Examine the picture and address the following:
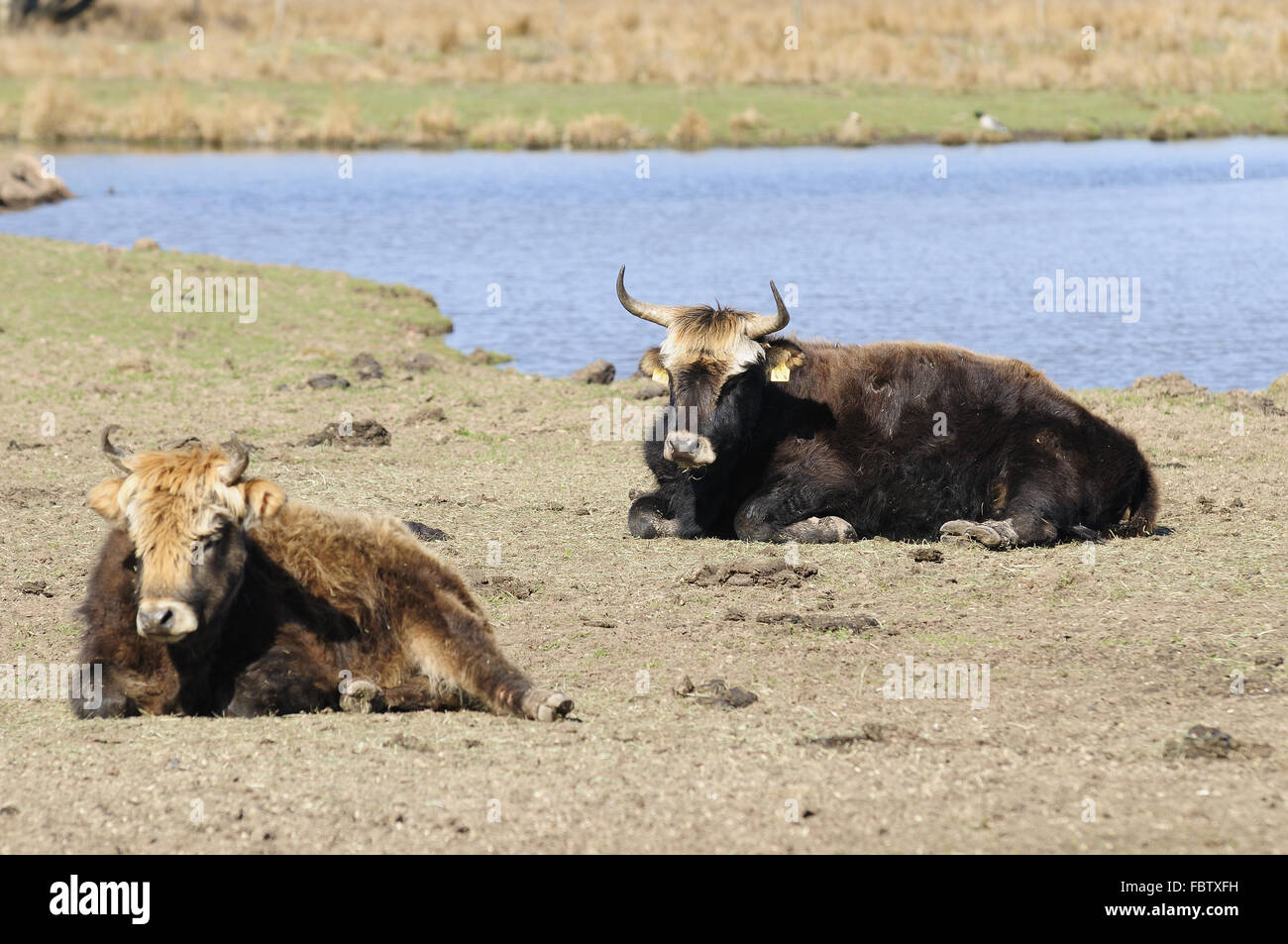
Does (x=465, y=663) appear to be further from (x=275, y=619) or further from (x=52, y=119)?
Answer: (x=52, y=119)

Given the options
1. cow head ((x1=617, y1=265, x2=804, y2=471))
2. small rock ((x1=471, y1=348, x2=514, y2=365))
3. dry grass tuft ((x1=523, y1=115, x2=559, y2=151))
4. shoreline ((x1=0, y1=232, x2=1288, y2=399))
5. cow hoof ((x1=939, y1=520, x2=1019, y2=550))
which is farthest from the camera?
dry grass tuft ((x1=523, y1=115, x2=559, y2=151))

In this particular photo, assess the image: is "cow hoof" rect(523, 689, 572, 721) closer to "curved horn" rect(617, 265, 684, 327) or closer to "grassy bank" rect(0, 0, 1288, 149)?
"curved horn" rect(617, 265, 684, 327)

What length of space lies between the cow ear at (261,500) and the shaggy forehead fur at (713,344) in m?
3.83

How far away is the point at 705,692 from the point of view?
6.80m

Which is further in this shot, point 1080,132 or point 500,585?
point 1080,132

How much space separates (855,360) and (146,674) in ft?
17.0

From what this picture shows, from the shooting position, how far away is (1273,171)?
33.1 metres

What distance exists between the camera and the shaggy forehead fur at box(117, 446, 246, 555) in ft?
19.4

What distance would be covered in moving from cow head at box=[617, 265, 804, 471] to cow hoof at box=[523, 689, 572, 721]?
3.18 meters

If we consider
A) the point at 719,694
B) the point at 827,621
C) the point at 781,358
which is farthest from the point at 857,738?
the point at 781,358

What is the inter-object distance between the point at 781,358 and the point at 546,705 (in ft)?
13.3

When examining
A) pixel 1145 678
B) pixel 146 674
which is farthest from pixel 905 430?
pixel 146 674

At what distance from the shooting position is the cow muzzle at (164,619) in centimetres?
567

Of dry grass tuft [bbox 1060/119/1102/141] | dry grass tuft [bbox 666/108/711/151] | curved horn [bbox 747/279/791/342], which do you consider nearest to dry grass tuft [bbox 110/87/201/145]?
dry grass tuft [bbox 666/108/711/151]
